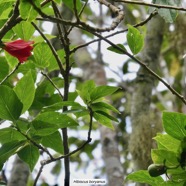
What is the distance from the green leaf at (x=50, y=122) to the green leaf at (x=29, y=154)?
6 cm

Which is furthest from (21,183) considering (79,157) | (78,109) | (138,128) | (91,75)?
(79,157)

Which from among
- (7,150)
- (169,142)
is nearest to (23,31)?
(7,150)

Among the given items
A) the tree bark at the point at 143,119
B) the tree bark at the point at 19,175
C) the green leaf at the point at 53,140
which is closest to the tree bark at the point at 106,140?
the tree bark at the point at 143,119

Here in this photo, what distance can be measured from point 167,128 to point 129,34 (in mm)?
266

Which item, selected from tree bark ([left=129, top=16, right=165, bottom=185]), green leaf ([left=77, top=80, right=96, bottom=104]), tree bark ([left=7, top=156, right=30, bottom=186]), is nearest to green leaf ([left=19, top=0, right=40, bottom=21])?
green leaf ([left=77, top=80, right=96, bottom=104])

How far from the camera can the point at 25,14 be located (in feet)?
2.73

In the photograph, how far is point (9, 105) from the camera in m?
0.89

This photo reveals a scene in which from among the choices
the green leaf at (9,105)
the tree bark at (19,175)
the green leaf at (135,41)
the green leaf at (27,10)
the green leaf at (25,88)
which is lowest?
the tree bark at (19,175)

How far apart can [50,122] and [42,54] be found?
26 cm

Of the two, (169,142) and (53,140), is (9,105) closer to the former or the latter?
(53,140)

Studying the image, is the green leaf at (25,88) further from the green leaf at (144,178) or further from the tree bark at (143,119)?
the tree bark at (143,119)

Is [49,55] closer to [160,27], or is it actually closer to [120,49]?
[120,49]

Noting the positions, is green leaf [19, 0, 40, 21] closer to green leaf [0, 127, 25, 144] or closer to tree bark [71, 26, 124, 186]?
green leaf [0, 127, 25, 144]

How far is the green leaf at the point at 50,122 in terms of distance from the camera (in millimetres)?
889
